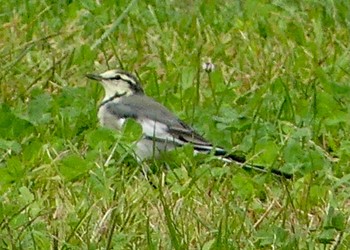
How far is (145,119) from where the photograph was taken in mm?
7492

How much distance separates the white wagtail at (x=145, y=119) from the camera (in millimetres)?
7125

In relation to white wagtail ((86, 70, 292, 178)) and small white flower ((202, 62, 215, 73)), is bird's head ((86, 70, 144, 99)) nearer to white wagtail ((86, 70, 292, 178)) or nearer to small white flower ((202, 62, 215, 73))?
white wagtail ((86, 70, 292, 178))

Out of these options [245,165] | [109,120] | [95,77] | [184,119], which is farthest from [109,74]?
[245,165]

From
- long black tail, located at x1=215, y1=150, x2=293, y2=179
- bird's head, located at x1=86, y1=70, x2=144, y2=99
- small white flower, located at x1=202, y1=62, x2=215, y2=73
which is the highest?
bird's head, located at x1=86, y1=70, x2=144, y2=99

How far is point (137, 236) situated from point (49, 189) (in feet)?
2.60

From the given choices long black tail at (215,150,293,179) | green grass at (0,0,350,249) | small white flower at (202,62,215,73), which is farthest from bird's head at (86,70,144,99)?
long black tail at (215,150,293,179)

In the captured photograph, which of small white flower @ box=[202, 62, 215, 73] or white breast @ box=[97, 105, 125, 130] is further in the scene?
small white flower @ box=[202, 62, 215, 73]

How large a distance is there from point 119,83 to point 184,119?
460 mm

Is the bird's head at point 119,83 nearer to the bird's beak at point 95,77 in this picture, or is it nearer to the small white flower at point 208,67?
the bird's beak at point 95,77

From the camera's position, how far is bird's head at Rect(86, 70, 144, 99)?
7.86 meters

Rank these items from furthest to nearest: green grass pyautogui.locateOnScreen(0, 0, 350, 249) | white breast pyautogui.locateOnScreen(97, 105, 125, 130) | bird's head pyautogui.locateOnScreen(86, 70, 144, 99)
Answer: bird's head pyautogui.locateOnScreen(86, 70, 144, 99) → white breast pyautogui.locateOnScreen(97, 105, 125, 130) → green grass pyautogui.locateOnScreen(0, 0, 350, 249)

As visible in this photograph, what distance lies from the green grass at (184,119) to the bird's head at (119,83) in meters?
0.14

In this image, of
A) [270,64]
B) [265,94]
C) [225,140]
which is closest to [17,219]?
[225,140]

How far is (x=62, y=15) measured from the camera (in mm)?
9531
